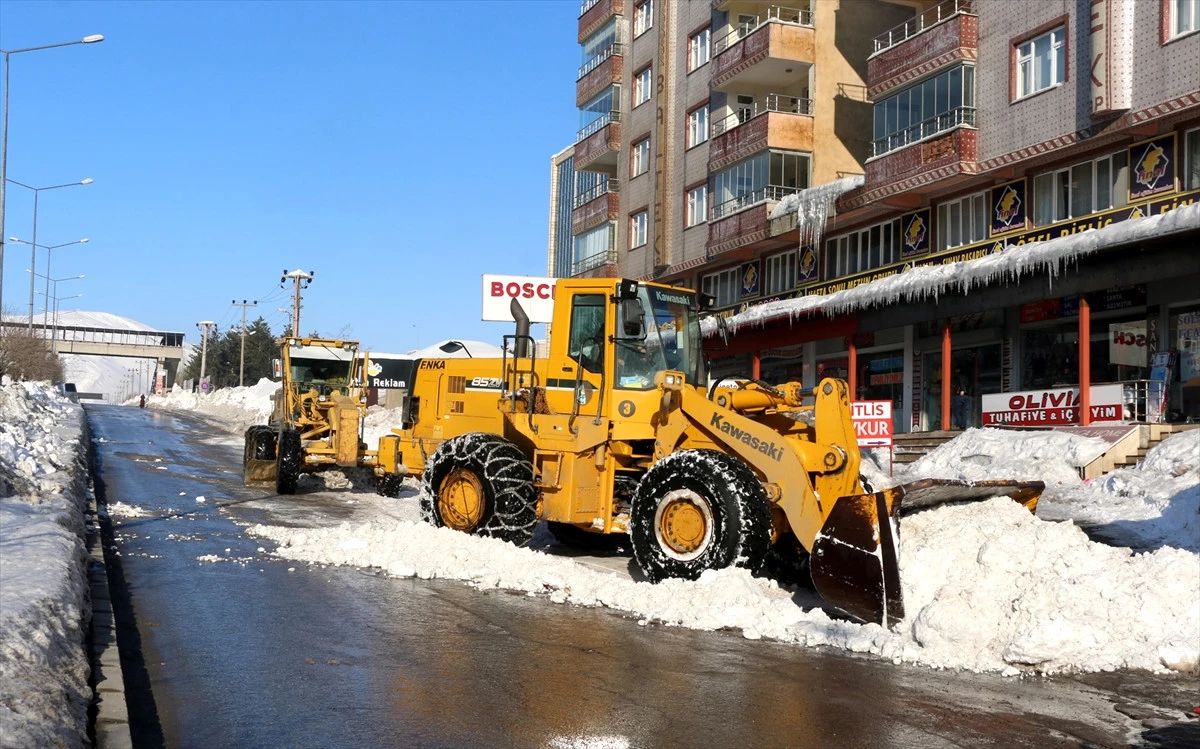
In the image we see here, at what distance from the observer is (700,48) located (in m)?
40.1

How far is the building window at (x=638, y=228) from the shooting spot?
4325 centimetres

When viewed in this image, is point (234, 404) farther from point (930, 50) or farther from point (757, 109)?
point (930, 50)

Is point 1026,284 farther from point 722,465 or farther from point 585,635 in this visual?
point 585,635

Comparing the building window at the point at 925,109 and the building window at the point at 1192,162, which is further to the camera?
the building window at the point at 925,109

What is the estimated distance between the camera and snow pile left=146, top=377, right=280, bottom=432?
58.1 metres

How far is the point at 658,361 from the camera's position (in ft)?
39.9

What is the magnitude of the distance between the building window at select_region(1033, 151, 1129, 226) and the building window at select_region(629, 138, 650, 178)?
19.2 meters

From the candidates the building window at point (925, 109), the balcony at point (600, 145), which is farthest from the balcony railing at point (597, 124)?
the building window at point (925, 109)

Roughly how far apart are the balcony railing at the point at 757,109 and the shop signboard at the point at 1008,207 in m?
9.95

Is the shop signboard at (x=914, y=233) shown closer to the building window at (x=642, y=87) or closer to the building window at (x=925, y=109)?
the building window at (x=925, y=109)

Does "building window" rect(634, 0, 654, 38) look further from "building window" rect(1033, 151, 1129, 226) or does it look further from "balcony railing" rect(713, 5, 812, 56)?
"building window" rect(1033, 151, 1129, 226)

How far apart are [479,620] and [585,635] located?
1.00 metres

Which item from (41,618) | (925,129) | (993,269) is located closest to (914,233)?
(925,129)

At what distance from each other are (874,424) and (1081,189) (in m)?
9.64
